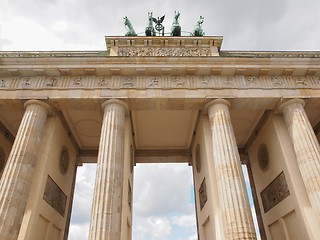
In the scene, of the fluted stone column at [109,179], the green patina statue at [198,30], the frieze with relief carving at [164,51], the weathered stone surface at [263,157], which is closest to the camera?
the fluted stone column at [109,179]

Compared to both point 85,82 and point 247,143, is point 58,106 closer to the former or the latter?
point 85,82

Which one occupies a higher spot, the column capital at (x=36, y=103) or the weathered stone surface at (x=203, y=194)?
the column capital at (x=36, y=103)

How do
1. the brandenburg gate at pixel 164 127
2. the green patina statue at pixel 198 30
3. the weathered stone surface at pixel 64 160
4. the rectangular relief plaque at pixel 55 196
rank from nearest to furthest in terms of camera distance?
the brandenburg gate at pixel 164 127 < the rectangular relief plaque at pixel 55 196 < the weathered stone surface at pixel 64 160 < the green patina statue at pixel 198 30

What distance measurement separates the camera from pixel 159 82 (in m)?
13.5

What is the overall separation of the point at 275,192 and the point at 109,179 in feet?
31.4

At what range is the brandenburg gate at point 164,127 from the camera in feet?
34.3

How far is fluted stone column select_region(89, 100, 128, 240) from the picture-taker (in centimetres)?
941

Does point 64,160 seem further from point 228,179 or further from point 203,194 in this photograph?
point 228,179

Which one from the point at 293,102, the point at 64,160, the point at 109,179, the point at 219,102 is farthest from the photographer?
the point at 64,160

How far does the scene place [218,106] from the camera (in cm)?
1270

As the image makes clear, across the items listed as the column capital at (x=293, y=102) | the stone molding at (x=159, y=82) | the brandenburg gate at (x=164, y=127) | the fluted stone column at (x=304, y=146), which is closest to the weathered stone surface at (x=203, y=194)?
the brandenburg gate at (x=164, y=127)

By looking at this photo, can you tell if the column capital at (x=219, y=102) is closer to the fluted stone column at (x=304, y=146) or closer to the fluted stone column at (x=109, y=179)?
the fluted stone column at (x=304, y=146)

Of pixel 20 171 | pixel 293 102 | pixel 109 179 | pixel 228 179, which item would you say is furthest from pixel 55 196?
pixel 293 102

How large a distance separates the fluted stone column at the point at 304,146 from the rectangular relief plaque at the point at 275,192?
5.04 ft
